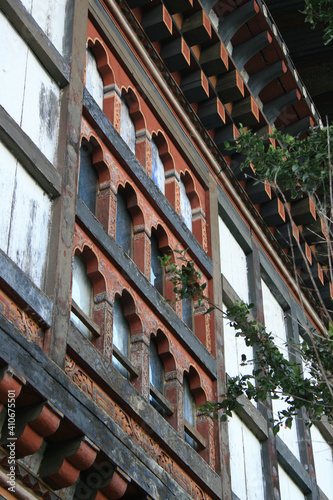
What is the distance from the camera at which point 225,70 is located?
38.3ft

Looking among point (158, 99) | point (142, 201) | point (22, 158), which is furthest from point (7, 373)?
point (158, 99)

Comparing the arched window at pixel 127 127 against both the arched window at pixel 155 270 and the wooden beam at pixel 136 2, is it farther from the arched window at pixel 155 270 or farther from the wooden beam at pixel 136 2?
the wooden beam at pixel 136 2

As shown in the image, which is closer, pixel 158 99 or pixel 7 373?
pixel 7 373

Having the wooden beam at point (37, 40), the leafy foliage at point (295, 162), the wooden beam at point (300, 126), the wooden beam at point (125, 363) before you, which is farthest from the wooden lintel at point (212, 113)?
the wooden beam at point (125, 363)

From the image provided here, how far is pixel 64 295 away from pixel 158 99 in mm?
3908

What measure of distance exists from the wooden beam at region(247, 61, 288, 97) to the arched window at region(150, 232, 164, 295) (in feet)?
12.4

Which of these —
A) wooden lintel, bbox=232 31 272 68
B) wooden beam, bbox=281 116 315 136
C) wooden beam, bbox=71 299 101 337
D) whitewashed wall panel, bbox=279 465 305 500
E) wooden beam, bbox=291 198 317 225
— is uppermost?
wooden beam, bbox=281 116 315 136

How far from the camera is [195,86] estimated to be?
36.7 feet

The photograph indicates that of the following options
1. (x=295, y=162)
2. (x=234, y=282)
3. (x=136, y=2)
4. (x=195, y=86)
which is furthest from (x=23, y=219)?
(x=234, y=282)

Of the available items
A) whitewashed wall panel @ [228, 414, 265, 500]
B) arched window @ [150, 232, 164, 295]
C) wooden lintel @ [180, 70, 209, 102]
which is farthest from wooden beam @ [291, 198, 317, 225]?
arched window @ [150, 232, 164, 295]

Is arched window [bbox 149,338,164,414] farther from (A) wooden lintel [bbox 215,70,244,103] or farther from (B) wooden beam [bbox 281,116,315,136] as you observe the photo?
(B) wooden beam [bbox 281,116,315,136]

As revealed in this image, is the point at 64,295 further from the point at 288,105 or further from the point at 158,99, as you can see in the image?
the point at 288,105

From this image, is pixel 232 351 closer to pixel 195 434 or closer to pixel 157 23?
pixel 195 434

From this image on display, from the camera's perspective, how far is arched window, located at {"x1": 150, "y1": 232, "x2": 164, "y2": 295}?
368 inches
